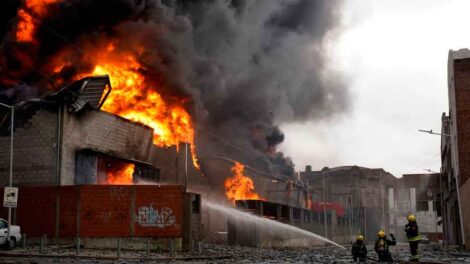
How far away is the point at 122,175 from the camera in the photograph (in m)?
44.3

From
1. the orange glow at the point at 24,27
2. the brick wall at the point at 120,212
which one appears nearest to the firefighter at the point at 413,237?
the brick wall at the point at 120,212

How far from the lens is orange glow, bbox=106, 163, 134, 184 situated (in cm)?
4306

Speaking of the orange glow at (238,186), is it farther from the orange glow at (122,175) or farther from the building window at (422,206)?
the building window at (422,206)

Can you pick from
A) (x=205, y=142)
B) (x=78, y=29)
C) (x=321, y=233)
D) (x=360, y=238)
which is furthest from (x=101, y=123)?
(x=321, y=233)

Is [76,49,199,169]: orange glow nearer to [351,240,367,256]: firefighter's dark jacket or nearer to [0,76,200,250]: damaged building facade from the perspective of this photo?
[0,76,200,250]: damaged building facade

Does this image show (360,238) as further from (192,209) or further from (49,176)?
(49,176)

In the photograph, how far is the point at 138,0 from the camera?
159ft

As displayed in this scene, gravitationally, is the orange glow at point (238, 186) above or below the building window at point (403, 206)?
above

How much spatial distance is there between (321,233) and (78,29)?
43108 mm

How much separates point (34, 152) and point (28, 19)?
533 inches

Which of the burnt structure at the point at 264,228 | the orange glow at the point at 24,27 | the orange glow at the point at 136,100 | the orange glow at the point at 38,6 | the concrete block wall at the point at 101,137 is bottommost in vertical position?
the burnt structure at the point at 264,228

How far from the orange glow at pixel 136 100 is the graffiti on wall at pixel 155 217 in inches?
623

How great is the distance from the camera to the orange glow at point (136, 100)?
1815 inches

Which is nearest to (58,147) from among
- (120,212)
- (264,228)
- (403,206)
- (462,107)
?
(120,212)
